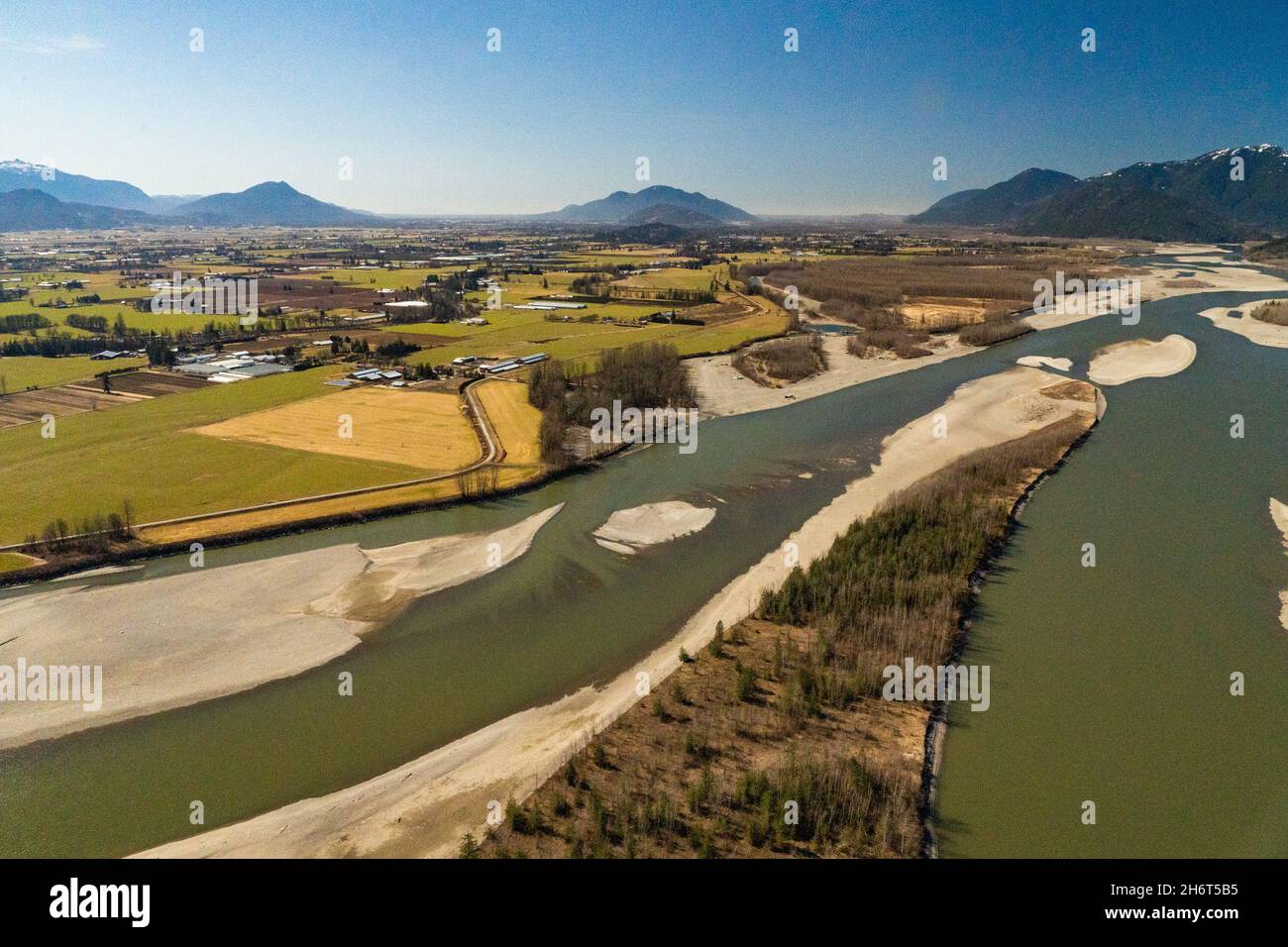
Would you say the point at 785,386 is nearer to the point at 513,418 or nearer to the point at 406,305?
the point at 513,418

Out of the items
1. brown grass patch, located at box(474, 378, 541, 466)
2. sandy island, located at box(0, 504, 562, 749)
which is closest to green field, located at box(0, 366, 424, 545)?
brown grass patch, located at box(474, 378, 541, 466)

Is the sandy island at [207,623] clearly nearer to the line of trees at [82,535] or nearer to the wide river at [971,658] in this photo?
the wide river at [971,658]

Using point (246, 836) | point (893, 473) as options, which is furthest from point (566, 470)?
point (246, 836)

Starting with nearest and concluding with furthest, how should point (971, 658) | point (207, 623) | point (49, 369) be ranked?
point (971, 658)
point (207, 623)
point (49, 369)

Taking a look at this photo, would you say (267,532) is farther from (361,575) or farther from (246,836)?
(246,836)

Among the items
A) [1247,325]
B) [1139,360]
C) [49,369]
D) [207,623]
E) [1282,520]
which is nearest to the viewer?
[207,623]

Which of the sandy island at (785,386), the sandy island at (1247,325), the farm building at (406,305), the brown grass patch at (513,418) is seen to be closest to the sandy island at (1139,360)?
the sandy island at (1247,325)

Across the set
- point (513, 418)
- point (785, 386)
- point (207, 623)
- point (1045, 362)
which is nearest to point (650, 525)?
point (513, 418)
